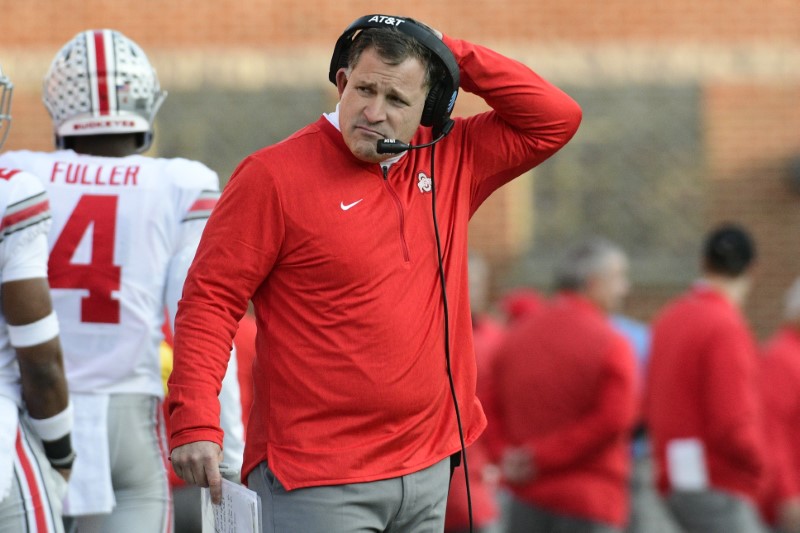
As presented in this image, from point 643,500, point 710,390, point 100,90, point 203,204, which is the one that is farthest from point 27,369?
point 643,500

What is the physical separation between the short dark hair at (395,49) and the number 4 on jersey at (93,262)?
3.67ft

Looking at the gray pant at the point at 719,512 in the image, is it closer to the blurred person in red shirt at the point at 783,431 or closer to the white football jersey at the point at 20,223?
the blurred person in red shirt at the point at 783,431

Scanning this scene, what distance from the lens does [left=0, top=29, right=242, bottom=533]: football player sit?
4195 mm

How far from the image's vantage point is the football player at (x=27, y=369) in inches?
145

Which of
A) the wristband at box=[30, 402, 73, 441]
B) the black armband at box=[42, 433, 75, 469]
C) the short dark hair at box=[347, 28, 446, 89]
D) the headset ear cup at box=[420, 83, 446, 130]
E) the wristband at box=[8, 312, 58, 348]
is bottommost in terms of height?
the black armband at box=[42, 433, 75, 469]

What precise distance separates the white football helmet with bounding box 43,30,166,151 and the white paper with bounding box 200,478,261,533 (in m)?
1.52

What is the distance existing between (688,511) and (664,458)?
29cm

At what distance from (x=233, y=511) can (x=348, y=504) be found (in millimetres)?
275

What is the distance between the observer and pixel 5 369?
380 centimetres

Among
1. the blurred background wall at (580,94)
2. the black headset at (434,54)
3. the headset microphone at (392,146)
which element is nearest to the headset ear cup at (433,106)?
the black headset at (434,54)

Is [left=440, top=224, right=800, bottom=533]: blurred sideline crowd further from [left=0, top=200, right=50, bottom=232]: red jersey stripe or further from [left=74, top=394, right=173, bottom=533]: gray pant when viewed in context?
[left=0, top=200, right=50, bottom=232]: red jersey stripe

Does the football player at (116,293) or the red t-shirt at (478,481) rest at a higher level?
the football player at (116,293)

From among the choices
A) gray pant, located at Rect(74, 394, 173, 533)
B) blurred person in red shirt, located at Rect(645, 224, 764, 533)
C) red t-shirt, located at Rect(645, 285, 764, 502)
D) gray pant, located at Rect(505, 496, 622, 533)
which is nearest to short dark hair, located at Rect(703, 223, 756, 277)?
blurred person in red shirt, located at Rect(645, 224, 764, 533)

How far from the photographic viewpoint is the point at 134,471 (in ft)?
14.1
